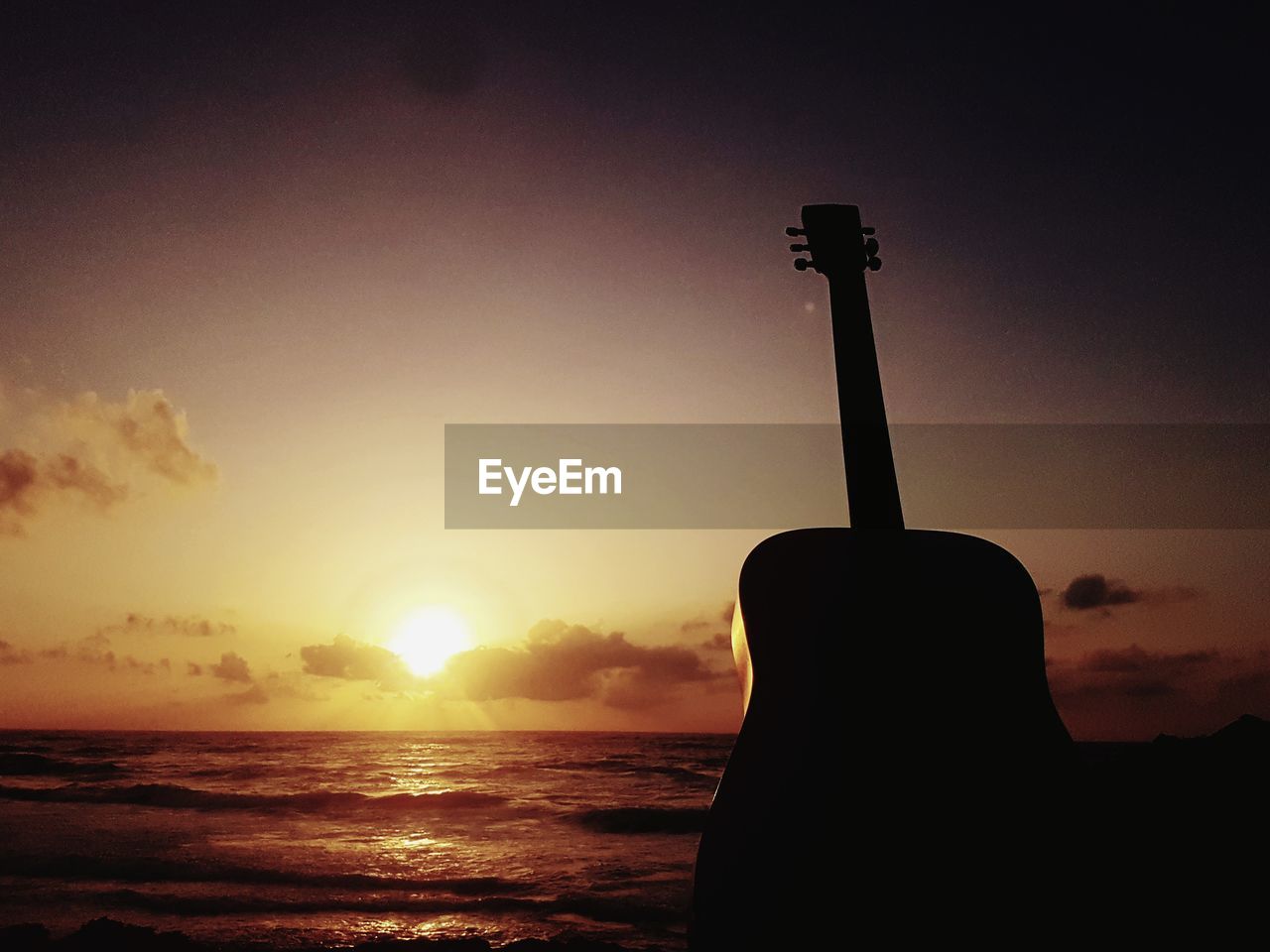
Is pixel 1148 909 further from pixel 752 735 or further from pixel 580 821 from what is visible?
pixel 580 821

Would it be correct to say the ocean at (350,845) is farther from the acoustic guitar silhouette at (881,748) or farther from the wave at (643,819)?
the acoustic guitar silhouette at (881,748)

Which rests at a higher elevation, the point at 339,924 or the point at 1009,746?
the point at 1009,746

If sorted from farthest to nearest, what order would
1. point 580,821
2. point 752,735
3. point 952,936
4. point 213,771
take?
point 213,771 < point 580,821 < point 752,735 < point 952,936

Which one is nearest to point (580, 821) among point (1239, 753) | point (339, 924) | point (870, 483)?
point (339, 924)

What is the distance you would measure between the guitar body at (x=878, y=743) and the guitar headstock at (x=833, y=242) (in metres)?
1.70

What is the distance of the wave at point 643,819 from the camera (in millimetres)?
16156

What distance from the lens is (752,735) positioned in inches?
146

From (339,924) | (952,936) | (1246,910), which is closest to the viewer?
(952,936)

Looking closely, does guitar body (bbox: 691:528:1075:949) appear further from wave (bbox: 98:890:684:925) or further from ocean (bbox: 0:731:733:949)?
wave (bbox: 98:890:684:925)

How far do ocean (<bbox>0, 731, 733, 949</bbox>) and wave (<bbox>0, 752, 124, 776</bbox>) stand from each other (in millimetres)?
96

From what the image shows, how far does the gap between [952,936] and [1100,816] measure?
76 centimetres

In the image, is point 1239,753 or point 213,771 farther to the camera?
point 213,771

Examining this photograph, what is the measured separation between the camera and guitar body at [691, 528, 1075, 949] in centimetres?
331

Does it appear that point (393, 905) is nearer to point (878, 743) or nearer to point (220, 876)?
point (220, 876)
